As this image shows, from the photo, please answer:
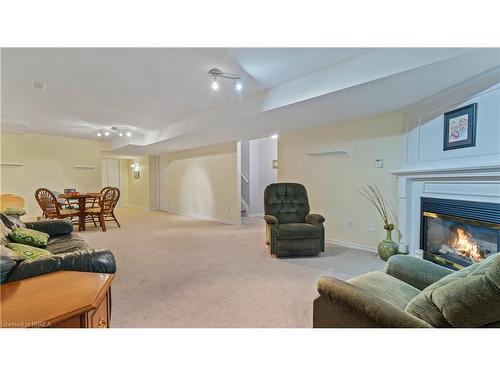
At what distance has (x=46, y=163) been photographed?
634 cm

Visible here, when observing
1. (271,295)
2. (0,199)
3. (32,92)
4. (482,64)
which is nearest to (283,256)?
(271,295)

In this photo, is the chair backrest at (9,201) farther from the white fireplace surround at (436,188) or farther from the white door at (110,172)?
the white fireplace surround at (436,188)

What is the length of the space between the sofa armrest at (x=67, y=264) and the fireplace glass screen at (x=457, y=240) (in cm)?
320

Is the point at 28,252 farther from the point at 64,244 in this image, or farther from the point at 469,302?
the point at 469,302

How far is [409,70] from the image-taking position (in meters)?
1.92

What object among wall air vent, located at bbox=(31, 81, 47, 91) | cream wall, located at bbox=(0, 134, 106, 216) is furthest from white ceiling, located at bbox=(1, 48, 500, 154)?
cream wall, located at bbox=(0, 134, 106, 216)

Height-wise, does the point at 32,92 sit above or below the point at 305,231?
above

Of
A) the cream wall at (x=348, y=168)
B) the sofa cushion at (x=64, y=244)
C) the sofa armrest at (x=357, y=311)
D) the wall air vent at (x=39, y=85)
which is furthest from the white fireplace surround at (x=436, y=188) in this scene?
the wall air vent at (x=39, y=85)

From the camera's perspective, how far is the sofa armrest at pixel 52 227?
104 inches

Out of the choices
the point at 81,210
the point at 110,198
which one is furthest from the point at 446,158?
the point at 81,210

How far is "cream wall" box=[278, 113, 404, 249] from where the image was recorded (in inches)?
129

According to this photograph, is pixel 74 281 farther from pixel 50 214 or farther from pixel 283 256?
pixel 50 214

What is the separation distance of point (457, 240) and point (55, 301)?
11.3 feet
